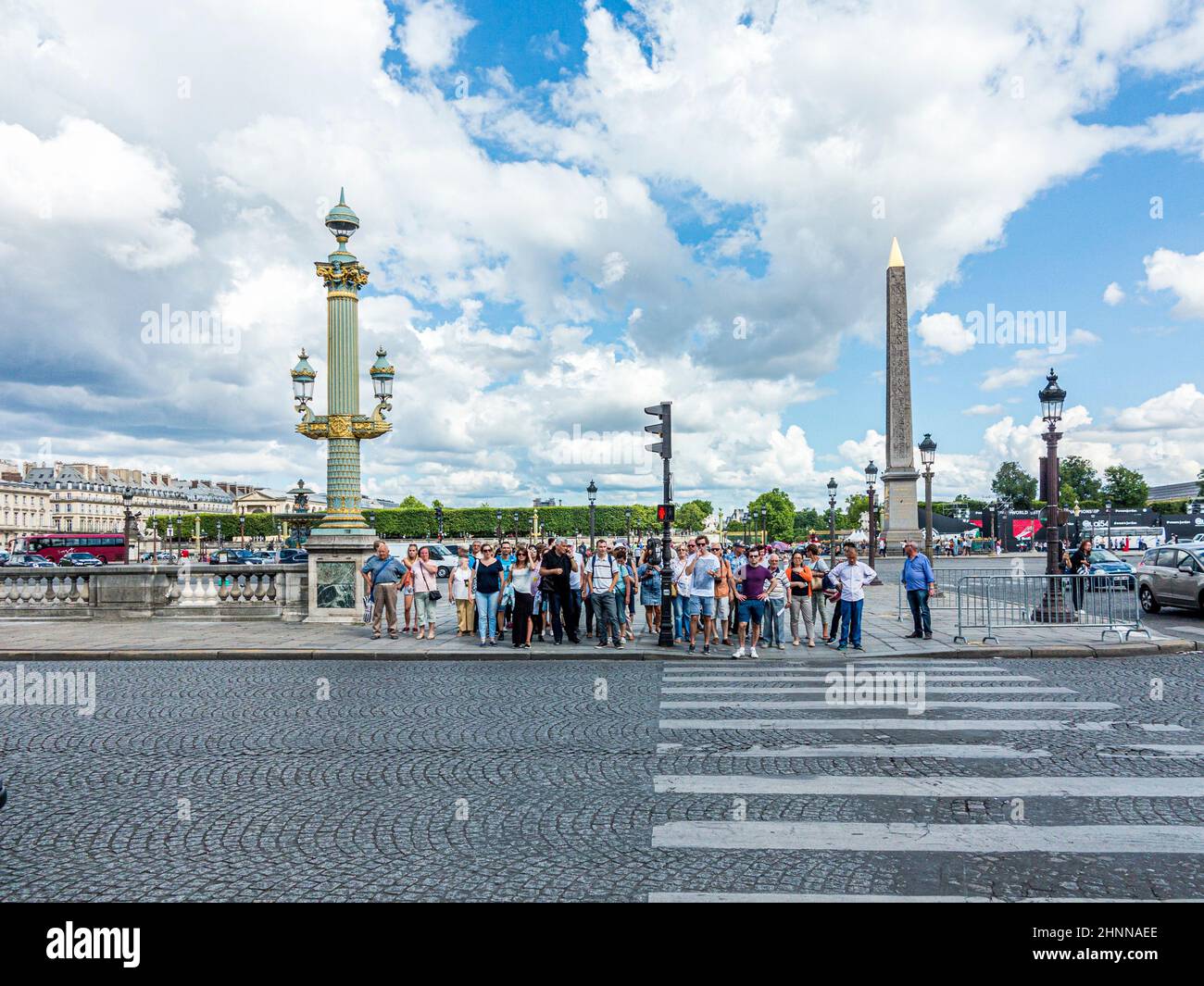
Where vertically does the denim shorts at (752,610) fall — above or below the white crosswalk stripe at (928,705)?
above

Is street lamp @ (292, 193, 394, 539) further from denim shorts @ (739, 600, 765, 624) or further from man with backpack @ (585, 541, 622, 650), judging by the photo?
denim shorts @ (739, 600, 765, 624)

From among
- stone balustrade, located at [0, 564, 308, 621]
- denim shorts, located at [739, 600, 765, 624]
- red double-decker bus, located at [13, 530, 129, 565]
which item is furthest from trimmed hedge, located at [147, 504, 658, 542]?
denim shorts, located at [739, 600, 765, 624]

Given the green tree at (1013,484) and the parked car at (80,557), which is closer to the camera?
the parked car at (80,557)

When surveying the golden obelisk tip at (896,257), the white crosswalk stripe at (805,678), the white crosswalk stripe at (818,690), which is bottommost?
the white crosswalk stripe at (805,678)

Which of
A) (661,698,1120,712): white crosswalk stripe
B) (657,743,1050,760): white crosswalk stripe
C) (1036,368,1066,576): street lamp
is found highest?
(1036,368,1066,576): street lamp

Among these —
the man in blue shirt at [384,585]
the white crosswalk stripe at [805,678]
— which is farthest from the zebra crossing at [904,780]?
the man in blue shirt at [384,585]

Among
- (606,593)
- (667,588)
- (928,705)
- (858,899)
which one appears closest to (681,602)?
(667,588)

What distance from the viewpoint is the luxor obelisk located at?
39969 mm

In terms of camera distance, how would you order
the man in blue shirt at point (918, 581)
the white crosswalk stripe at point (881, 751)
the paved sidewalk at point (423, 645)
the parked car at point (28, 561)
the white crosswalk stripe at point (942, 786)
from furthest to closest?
the parked car at point (28, 561), the man in blue shirt at point (918, 581), the paved sidewalk at point (423, 645), the white crosswalk stripe at point (881, 751), the white crosswalk stripe at point (942, 786)

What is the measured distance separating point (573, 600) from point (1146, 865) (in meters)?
11.7

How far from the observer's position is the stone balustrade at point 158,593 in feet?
63.0

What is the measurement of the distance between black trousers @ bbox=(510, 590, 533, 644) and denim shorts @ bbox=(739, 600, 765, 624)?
372 cm

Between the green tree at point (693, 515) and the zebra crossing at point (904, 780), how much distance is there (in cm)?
14423

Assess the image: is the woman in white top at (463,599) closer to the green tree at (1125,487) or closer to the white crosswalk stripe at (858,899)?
the white crosswalk stripe at (858,899)
